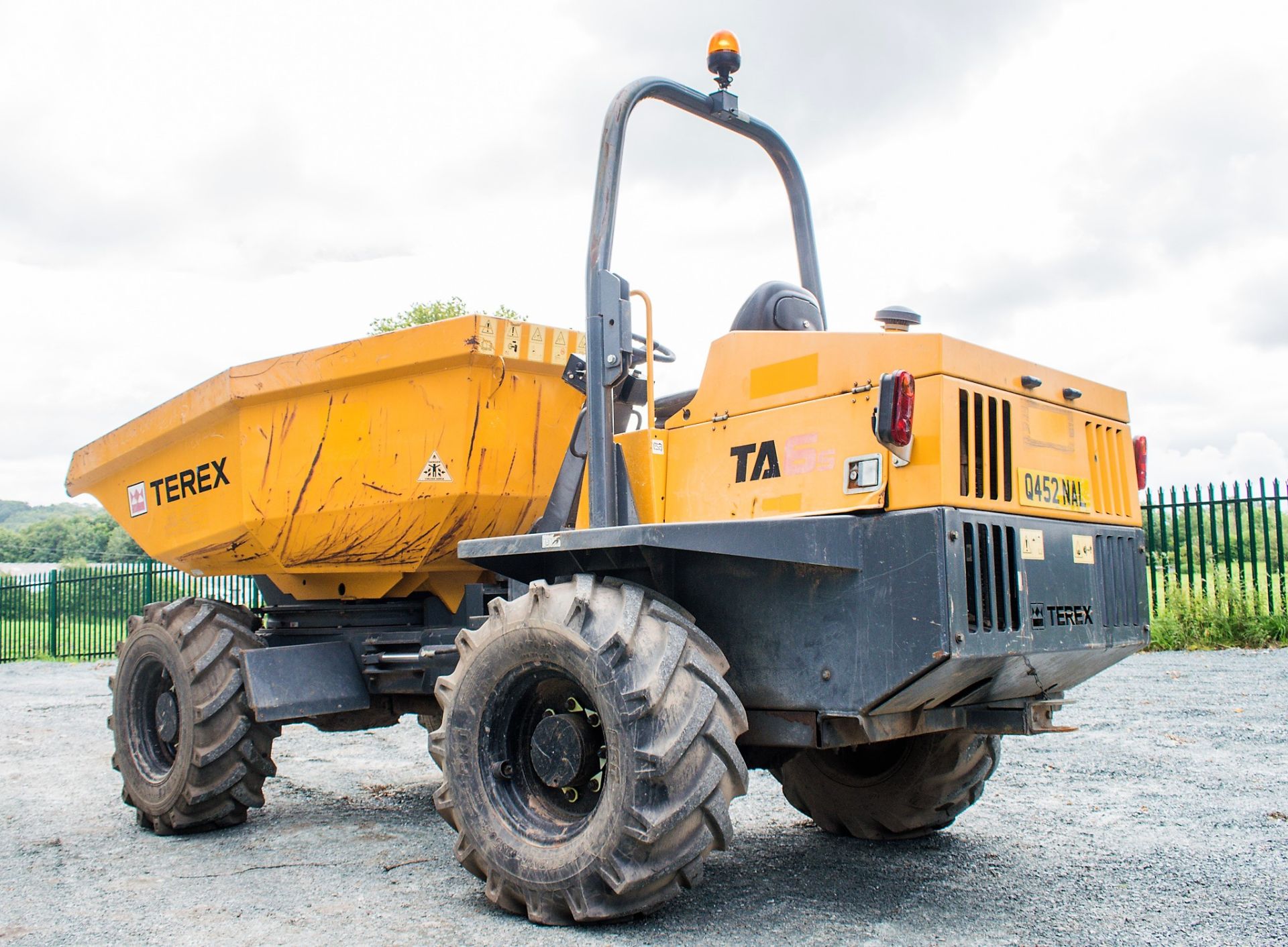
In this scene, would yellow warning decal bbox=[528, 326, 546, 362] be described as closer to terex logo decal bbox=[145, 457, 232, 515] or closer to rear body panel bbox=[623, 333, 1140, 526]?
rear body panel bbox=[623, 333, 1140, 526]

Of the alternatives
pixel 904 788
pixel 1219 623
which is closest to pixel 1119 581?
pixel 904 788

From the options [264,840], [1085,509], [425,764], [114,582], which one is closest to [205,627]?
[264,840]

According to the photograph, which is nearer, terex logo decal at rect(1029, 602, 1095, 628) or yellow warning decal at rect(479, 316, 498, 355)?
terex logo decal at rect(1029, 602, 1095, 628)

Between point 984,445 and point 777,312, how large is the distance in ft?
Answer: 3.71

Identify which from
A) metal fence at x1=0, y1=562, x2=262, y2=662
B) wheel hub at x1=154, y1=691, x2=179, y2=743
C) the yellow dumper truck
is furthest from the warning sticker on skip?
metal fence at x1=0, y1=562, x2=262, y2=662

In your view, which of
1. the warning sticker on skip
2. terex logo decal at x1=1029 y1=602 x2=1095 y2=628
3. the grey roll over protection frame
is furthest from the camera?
the warning sticker on skip

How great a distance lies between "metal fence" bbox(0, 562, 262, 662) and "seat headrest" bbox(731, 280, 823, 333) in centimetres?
1802

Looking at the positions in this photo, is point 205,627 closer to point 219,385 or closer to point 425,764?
point 219,385

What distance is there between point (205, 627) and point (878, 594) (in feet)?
12.6

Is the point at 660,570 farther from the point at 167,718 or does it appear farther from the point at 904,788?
the point at 167,718

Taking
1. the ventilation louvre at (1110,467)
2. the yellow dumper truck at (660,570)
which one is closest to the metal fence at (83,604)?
the yellow dumper truck at (660,570)

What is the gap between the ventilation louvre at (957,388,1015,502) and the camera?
141 inches

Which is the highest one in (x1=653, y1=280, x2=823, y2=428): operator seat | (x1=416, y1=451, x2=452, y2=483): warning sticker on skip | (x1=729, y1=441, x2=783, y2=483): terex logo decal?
(x1=653, y1=280, x2=823, y2=428): operator seat

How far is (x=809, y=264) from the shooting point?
18.0 feet
